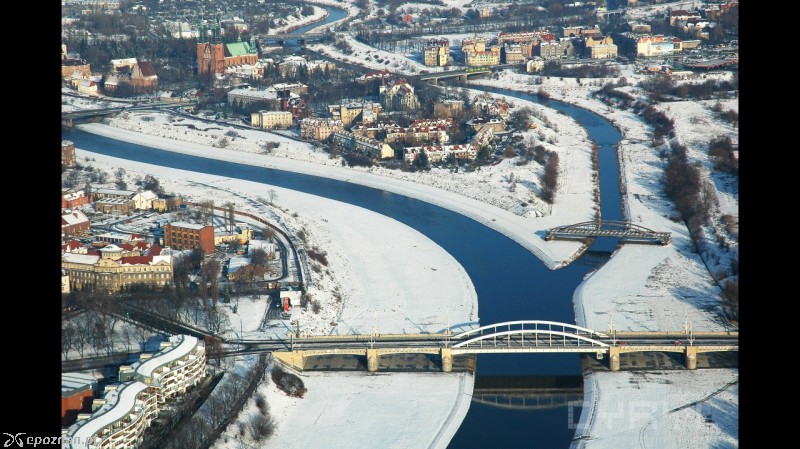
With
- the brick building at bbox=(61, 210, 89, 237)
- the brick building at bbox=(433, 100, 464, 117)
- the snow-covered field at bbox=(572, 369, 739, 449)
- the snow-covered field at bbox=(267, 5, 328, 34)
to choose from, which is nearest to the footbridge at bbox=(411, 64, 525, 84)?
the brick building at bbox=(433, 100, 464, 117)

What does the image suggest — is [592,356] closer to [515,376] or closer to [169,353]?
[515,376]

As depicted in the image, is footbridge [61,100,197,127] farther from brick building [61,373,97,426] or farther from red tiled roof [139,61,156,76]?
brick building [61,373,97,426]

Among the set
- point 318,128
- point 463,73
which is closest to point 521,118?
point 318,128

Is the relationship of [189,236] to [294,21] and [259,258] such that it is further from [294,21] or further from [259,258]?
[294,21]

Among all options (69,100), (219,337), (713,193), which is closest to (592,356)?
(219,337)

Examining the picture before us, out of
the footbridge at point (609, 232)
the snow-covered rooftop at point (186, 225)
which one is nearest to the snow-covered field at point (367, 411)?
the snow-covered rooftop at point (186, 225)

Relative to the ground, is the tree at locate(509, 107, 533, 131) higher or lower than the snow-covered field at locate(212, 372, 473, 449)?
higher
